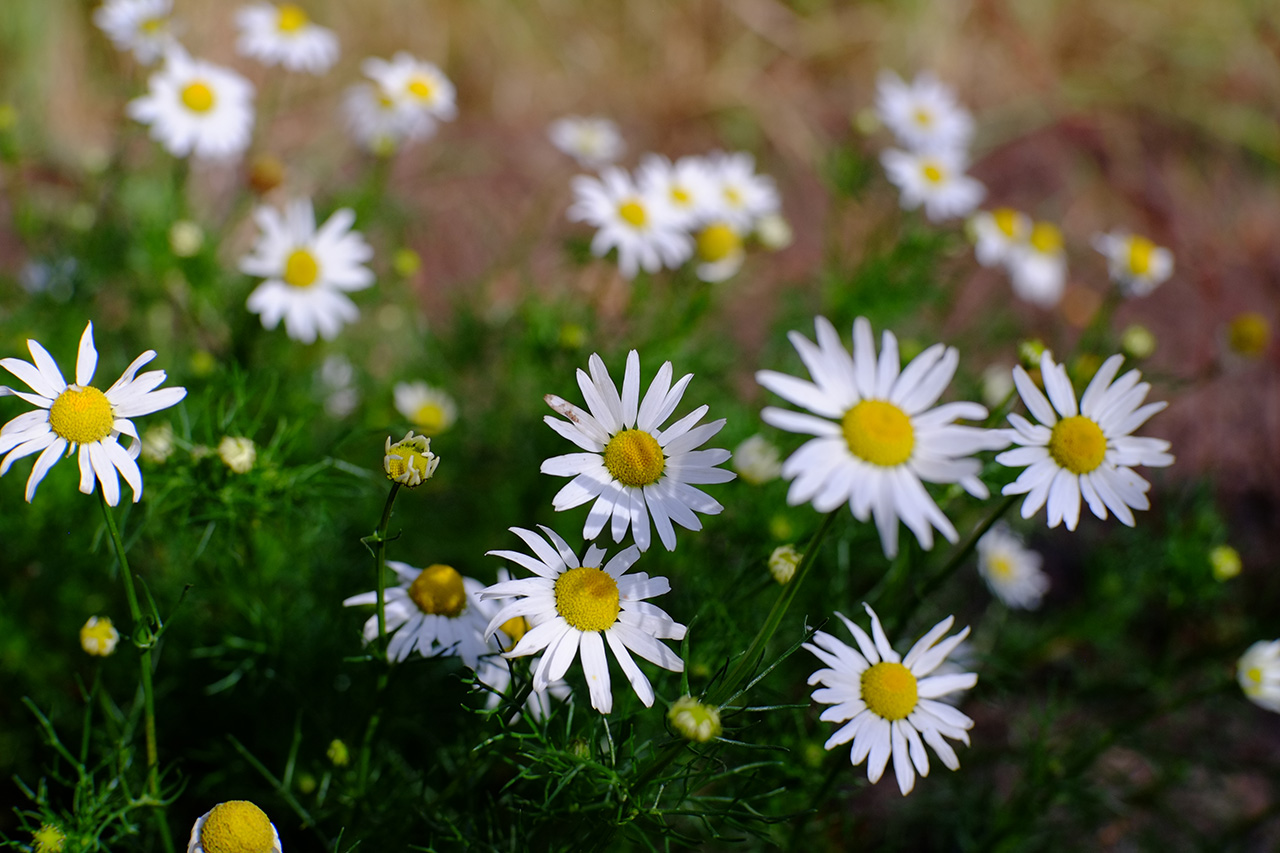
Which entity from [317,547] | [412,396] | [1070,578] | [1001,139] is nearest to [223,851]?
[317,547]

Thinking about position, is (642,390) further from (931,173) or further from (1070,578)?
(1070,578)

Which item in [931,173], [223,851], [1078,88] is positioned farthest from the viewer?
[1078,88]

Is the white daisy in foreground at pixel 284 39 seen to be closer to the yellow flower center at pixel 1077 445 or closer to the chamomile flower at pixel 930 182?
the chamomile flower at pixel 930 182

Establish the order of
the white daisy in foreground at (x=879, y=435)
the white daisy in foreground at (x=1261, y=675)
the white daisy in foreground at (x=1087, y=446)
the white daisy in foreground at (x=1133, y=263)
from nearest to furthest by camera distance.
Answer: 1. the white daisy in foreground at (x=879, y=435)
2. the white daisy in foreground at (x=1087, y=446)
3. the white daisy in foreground at (x=1261, y=675)
4. the white daisy in foreground at (x=1133, y=263)

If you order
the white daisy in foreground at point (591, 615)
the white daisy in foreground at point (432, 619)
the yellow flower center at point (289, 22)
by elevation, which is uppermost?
the yellow flower center at point (289, 22)

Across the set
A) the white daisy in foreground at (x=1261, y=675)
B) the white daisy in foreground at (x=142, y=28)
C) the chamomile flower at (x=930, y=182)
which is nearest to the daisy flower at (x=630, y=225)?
the chamomile flower at (x=930, y=182)
